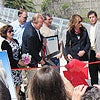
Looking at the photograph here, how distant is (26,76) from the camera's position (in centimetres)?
611

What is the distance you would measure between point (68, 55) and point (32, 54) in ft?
2.81

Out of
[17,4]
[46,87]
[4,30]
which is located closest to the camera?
[46,87]

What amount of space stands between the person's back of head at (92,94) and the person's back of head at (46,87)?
0.91 feet

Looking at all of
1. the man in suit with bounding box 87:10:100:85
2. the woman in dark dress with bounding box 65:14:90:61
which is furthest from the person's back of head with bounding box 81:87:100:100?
the man in suit with bounding box 87:10:100:85

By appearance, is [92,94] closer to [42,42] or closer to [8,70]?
→ [8,70]

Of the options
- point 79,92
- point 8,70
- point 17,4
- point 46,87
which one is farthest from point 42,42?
point 17,4

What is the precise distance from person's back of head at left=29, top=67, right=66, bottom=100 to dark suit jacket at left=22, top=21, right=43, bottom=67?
322 centimetres

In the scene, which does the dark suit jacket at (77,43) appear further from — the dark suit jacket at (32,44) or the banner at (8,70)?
the banner at (8,70)

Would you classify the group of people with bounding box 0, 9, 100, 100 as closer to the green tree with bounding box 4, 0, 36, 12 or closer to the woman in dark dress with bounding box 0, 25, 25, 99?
the woman in dark dress with bounding box 0, 25, 25, 99

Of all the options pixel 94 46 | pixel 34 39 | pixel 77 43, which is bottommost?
pixel 94 46

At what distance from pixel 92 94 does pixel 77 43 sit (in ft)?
13.4

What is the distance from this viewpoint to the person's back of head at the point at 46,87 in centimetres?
276

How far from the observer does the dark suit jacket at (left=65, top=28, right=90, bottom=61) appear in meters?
6.57

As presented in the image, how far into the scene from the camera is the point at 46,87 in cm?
276
